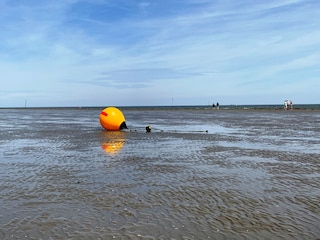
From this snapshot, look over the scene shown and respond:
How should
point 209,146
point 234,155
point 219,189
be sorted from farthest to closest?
1. point 209,146
2. point 234,155
3. point 219,189

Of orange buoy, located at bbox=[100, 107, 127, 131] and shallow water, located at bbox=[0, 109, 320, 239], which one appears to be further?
orange buoy, located at bbox=[100, 107, 127, 131]

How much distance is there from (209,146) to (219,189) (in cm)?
670

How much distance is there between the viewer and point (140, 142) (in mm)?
15117

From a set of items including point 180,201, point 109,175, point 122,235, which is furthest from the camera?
point 109,175

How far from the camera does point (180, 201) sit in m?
6.23

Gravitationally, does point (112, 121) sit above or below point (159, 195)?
above

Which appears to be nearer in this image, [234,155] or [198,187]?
[198,187]

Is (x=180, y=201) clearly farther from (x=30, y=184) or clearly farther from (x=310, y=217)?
(x=30, y=184)

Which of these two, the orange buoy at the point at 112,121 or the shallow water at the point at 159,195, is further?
the orange buoy at the point at 112,121

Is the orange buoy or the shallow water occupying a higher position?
the orange buoy

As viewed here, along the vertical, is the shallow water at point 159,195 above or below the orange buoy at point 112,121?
below

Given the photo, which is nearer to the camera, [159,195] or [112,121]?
[159,195]

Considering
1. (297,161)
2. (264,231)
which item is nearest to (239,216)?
(264,231)

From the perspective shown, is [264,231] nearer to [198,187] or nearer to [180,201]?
[180,201]
